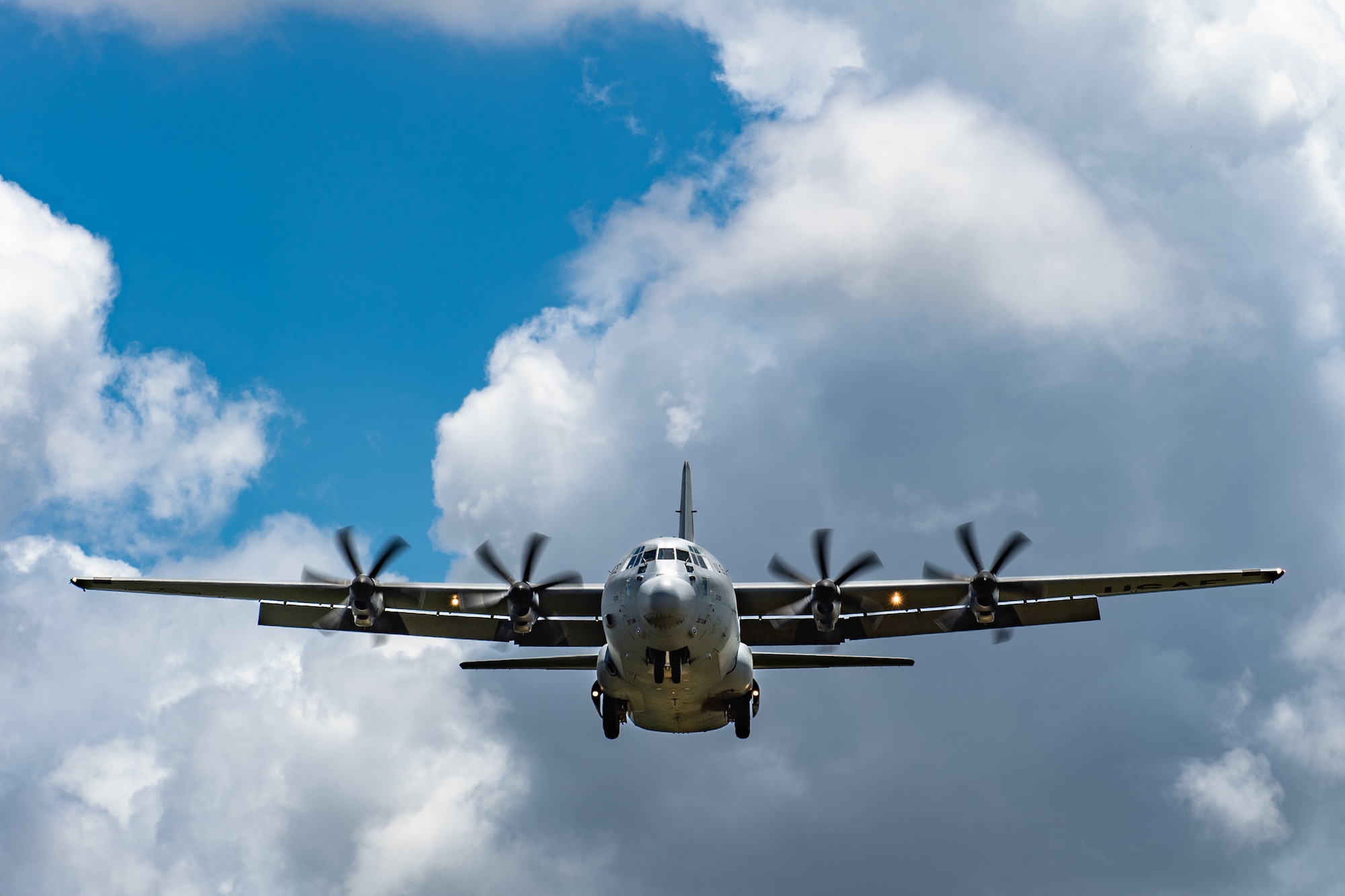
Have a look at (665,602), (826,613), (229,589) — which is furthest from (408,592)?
(826,613)

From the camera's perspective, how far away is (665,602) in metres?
26.3

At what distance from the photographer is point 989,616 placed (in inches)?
1287

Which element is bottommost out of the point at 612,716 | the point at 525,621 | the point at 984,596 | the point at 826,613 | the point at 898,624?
the point at 612,716

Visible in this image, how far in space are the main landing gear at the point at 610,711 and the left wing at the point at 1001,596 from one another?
15.0 ft

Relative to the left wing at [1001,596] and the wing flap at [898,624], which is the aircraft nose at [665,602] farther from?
the wing flap at [898,624]

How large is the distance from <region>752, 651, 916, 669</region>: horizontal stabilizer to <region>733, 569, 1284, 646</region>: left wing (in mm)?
1862

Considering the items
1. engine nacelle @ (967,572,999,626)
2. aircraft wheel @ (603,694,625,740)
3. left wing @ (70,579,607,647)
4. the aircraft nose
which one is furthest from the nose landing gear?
engine nacelle @ (967,572,999,626)

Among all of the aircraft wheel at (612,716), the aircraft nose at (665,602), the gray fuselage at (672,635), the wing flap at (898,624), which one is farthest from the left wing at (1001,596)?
the aircraft nose at (665,602)

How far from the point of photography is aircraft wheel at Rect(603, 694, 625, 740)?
103 ft

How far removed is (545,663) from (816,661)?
754cm

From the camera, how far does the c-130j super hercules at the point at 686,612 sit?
2812 centimetres

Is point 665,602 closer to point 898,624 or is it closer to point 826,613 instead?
point 826,613

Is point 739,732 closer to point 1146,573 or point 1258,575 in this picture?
point 1146,573

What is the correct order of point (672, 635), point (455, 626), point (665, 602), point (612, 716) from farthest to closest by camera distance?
point (455, 626)
point (612, 716)
point (672, 635)
point (665, 602)
